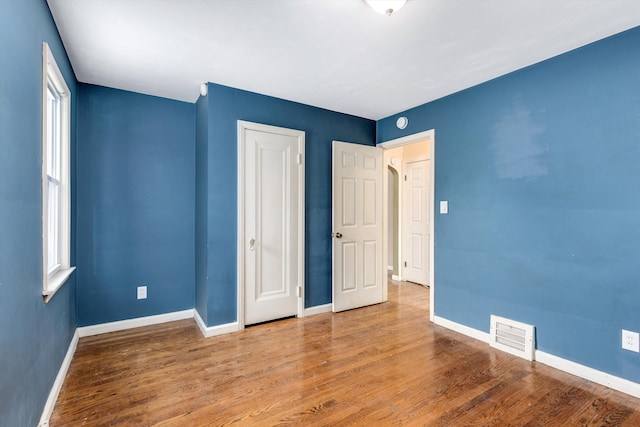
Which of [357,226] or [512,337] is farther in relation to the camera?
[357,226]

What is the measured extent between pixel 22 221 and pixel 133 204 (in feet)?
6.01

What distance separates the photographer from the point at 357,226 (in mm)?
3838

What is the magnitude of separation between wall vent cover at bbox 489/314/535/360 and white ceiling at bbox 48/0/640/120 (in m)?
2.21

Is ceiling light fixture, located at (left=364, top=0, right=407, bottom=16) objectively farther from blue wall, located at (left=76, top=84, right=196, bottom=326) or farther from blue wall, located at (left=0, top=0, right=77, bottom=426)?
blue wall, located at (left=76, top=84, right=196, bottom=326)

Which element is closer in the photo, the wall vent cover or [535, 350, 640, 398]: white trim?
[535, 350, 640, 398]: white trim

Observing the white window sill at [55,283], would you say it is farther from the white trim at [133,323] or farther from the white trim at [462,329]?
the white trim at [462,329]

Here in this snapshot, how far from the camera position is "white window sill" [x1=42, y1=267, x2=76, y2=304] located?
179 cm

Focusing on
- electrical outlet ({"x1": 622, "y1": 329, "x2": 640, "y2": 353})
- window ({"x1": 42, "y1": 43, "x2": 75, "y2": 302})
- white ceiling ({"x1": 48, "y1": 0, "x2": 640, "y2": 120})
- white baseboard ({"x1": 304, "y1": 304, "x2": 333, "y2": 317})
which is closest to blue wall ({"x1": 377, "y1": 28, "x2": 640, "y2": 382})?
electrical outlet ({"x1": 622, "y1": 329, "x2": 640, "y2": 353})


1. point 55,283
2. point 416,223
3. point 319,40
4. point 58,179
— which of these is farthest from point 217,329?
point 416,223

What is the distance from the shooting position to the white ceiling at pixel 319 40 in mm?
1863

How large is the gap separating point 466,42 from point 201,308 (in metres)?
3.35

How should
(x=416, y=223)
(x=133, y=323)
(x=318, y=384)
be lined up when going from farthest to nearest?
1. (x=416, y=223)
2. (x=133, y=323)
3. (x=318, y=384)

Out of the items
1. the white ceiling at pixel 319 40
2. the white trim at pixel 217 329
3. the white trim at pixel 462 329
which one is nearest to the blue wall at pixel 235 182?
the white trim at pixel 217 329

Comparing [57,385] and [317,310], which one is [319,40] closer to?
[317,310]
